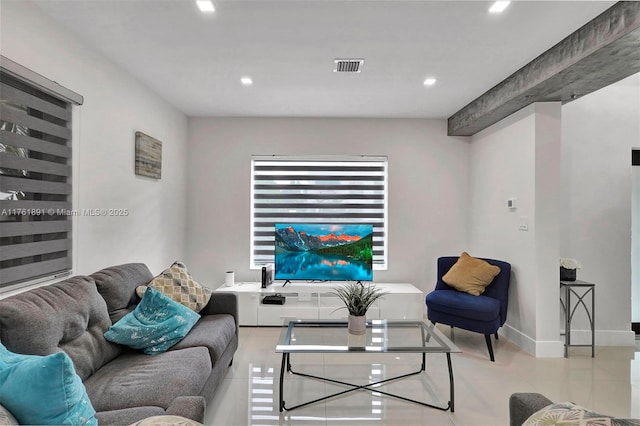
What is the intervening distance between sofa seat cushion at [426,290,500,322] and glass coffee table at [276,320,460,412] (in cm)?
77

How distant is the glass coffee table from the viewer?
249 cm

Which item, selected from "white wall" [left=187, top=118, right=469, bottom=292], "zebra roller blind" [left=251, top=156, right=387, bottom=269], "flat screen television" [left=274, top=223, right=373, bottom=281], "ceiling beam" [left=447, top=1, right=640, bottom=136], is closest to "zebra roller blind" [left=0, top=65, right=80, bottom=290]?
"white wall" [left=187, top=118, right=469, bottom=292]

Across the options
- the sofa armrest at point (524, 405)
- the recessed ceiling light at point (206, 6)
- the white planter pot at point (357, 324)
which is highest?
the recessed ceiling light at point (206, 6)

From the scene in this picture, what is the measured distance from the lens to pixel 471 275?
12.7 ft

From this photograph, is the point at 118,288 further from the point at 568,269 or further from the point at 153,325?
the point at 568,269

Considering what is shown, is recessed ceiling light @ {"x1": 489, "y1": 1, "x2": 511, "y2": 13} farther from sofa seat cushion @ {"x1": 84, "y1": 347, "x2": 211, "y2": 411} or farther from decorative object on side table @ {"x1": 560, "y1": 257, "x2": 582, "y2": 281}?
sofa seat cushion @ {"x1": 84, "y1": 347, "x2": 211, "y2": 411}

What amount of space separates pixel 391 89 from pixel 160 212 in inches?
112

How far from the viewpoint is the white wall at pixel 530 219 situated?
11.4ft

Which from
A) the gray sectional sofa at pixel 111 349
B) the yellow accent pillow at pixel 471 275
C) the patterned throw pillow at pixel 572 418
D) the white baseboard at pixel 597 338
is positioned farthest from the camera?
the yellow accent pillow at pixel 471 275

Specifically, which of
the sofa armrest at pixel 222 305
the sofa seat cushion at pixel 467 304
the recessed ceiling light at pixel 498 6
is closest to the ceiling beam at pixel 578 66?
the recessed ceiling light at pixel 498 6

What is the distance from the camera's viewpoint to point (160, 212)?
13.2 ft

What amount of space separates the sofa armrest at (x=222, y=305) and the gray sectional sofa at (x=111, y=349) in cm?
37

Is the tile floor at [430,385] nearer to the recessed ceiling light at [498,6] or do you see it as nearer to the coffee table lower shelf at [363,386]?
the coffee table lower shelf at [363,386]

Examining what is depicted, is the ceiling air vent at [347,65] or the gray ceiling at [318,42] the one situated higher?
the gray ceiling at [318,42]
